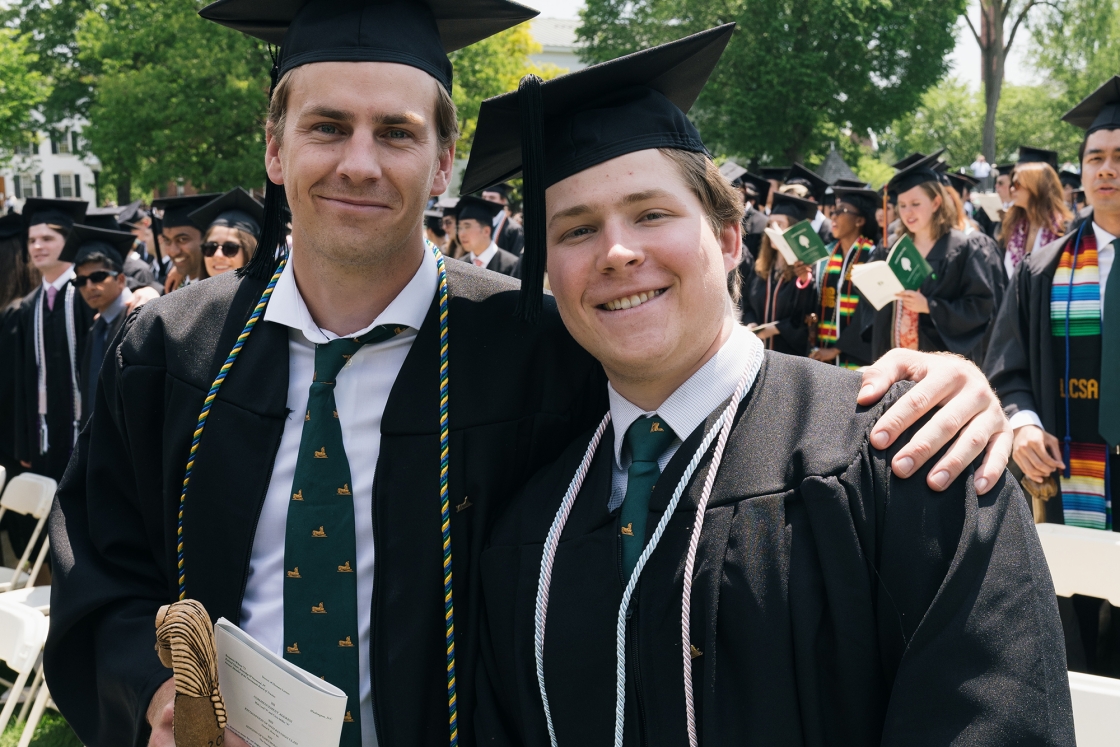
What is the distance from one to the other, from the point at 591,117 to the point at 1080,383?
282cm

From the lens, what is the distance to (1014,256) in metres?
8.10

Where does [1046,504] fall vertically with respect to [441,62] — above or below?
below

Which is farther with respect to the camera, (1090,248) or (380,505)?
(1090,248)

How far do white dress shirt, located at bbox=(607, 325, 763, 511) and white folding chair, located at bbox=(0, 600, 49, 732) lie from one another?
7.83 ft

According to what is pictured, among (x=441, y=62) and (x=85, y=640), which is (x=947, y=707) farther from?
(x=85, y=640)

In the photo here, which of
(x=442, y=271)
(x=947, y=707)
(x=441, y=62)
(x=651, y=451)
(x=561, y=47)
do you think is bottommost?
(x=947, y=707)

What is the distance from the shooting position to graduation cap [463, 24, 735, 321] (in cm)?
190

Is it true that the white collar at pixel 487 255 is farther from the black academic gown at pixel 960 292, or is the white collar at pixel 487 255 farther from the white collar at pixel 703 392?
the white collar at pixel 703 392

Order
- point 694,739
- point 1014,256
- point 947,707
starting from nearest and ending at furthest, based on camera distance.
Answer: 1. point 947,707
2. point 694,739
3. point 1014,256

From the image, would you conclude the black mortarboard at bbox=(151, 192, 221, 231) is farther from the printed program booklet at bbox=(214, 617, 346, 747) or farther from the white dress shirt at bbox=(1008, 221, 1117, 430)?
the printed program booklet at bbox=(214, 617, 346, 747)

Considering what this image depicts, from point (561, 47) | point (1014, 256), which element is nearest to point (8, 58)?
point (1014, 256)

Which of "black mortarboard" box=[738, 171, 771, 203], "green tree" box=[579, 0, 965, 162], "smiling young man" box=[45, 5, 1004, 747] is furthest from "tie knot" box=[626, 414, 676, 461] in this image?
"green tree" box=[579, 0, 965, 162]

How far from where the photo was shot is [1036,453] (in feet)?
11.9

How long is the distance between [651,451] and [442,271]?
0.69m
